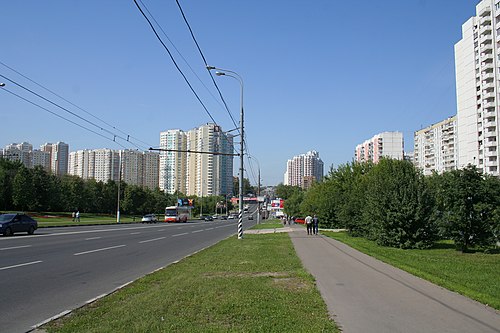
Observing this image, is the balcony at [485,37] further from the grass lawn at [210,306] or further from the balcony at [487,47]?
the grass lawn at [210,306]

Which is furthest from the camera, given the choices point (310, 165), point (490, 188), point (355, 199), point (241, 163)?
point (310, 165)

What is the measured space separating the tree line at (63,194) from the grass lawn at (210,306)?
238 ft

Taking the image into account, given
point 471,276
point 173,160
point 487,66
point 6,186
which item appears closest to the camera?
point 471,276

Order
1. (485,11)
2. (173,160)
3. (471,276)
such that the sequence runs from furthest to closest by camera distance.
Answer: (173,160), (485,11), (471,276)

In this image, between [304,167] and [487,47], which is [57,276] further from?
[304,167]

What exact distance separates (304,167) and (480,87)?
291 ft

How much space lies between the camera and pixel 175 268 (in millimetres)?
13109

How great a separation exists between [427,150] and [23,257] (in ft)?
433

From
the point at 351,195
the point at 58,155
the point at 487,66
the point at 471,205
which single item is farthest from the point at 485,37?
the point at 58,155

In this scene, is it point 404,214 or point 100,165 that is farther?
point 100,165

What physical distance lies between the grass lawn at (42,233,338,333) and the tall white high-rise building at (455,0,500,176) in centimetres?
7156

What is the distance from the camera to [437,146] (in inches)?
4865

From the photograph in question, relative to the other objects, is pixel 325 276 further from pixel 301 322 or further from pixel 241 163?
pixel 241 163

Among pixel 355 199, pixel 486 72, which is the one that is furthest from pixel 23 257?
pixel 486 72
